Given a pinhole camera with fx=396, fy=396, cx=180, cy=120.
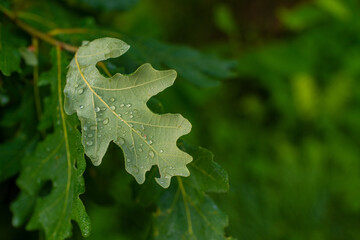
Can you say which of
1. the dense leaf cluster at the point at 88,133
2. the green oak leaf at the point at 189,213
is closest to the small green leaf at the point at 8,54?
the dense leaf cluster at the point at 88,133

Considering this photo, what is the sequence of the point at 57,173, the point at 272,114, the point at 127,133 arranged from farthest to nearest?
the point at 272,114
the point at 57,173
the point at 127,133

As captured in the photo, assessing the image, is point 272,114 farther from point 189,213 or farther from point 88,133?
point 88,133

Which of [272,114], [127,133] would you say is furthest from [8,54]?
[272,114]

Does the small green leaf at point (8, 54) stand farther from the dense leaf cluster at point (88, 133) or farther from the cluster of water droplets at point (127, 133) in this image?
the cluster of water droplets at point (127, 133)

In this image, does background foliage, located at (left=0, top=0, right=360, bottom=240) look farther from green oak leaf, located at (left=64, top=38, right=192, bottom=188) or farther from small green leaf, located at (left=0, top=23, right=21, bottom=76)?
green oak leaf, located at (left=64, top=38, right=192, bottom=188)

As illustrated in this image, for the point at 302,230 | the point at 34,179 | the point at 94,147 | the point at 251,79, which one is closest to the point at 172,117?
the point at 94,147

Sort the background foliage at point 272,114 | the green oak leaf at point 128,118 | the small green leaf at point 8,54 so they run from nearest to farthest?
the green oak leaf at point 128,118 → the small green leaf at point 8,54 → the background foliage at point 272,114

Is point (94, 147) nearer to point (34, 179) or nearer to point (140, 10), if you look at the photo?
point (34, 179)
